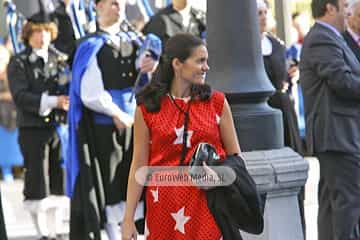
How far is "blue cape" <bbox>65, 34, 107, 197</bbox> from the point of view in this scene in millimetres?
8734

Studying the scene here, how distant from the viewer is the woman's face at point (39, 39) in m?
10.2

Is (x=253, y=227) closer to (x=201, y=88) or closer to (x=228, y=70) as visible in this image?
(x=201, y=88)

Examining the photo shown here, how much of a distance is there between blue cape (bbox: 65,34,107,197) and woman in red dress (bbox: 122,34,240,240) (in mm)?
2867

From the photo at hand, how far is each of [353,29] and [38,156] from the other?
3.33 m

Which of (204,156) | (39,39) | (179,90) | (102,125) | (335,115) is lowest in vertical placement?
(102,125)

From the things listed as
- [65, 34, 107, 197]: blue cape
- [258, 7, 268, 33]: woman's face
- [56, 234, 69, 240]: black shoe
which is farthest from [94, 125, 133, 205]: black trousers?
[56, 234, 69, 240]: black shoe

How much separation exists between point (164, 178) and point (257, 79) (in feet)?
5.24

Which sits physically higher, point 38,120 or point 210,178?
point 210,178

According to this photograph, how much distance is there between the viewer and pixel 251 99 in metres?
7.19

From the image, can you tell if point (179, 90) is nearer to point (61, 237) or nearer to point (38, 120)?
point (38, 120)

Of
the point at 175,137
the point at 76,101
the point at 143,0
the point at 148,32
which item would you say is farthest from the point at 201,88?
the point at 143,0

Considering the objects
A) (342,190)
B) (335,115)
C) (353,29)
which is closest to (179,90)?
(335,115)

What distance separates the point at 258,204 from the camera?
18.7 feet

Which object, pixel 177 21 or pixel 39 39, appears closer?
pixel 177 21
